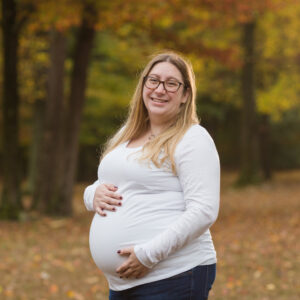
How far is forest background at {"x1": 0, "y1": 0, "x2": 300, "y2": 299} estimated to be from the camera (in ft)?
36.7

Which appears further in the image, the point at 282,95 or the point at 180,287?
the point at 282,95

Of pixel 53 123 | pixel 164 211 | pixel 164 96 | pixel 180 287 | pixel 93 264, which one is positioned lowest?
pixel 93 264

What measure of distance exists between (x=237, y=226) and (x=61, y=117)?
499 centimetres

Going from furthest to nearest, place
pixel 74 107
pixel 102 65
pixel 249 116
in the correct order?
pixel 102 65 < pixel 249 116 < pixel 74 107

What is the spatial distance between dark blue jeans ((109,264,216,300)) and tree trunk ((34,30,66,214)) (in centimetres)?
1033

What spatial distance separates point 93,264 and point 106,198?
16.5 feet

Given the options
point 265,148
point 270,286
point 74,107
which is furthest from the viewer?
point 265,148

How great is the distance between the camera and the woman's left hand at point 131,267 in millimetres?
2574

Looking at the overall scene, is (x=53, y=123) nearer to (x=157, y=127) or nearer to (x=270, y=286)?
(x=270, y=286)

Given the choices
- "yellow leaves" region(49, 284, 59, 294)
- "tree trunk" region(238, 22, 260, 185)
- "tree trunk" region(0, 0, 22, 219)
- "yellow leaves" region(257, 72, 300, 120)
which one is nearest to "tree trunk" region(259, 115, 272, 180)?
"tree trunk" region(238, 22, 260, 185)

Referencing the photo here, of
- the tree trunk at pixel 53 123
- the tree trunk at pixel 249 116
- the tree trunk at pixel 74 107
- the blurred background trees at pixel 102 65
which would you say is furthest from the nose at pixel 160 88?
the tree trunk at pixel 249 116

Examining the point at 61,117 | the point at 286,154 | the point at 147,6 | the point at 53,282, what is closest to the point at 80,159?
the point at 286,154

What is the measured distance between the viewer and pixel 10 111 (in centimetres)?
1166

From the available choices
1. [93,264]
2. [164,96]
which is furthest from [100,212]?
[93,264]
